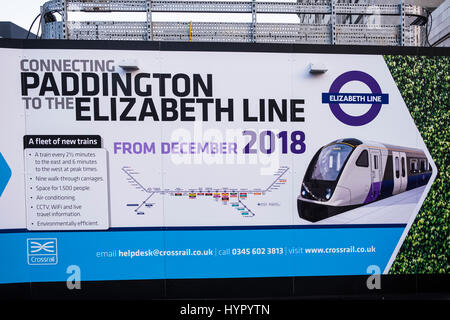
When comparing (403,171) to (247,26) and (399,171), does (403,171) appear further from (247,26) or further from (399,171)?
(247,26)

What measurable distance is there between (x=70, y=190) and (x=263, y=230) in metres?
1.89

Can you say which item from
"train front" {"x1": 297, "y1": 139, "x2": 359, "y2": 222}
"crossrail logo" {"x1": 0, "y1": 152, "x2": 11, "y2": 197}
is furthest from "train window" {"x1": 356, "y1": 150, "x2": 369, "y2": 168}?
"crossrail logo" {"x1": 0, "y1": 152, "x2": 11, "y2": 197}

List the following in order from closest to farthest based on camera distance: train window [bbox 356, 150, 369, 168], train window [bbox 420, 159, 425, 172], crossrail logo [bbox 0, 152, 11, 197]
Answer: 1. crossrail logo [bbox 0, 152, 11, 197]
2. train window [bbox 356, 150, 369, 168]
3. train window [bbox 420, 159, 425, 172]

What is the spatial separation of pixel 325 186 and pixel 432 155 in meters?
1.17

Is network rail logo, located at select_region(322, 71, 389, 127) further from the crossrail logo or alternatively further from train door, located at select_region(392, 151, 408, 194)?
the crossrail logo

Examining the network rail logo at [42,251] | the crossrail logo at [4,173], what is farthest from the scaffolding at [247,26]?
the network rail logo at [42,251]

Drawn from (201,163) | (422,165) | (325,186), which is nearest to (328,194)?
(325,186)

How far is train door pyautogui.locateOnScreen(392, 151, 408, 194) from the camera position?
2396 mm

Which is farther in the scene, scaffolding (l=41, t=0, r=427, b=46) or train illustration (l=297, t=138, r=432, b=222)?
scaffolding (l=41, t=0, r=427, b=46)

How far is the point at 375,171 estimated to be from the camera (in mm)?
2369

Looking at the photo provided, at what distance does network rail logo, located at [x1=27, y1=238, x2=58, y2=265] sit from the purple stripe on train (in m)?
3.05

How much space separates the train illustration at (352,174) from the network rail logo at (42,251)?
2.38 meters
